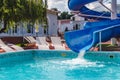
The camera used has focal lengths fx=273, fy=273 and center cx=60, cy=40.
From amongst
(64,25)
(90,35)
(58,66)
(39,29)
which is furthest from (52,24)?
(58,66)

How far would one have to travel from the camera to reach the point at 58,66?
11828mm

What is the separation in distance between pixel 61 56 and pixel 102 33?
2754mm

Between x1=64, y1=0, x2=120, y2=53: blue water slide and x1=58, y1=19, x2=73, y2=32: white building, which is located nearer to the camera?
x1=64, y1=0, x2=120, y2=53: blue water slide

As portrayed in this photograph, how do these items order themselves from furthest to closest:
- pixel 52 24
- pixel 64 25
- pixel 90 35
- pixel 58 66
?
pixel 64 25, pixel 52 24, pixel 90 35, pixel 58 66

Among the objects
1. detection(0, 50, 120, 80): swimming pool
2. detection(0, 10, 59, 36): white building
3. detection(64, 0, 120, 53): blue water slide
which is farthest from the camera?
detection(0, 10, 59, 36): white building

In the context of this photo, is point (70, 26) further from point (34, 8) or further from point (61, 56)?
point (61, 56)

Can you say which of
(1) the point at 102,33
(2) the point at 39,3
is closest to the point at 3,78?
(1) the point at 102,33

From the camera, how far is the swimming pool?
928 centimetres

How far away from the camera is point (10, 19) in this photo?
1828cm

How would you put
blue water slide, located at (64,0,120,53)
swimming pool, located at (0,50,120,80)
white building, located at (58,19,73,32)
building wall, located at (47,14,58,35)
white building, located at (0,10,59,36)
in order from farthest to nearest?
white building, located at (58,19,73,32) < building wall, located at (47,14,58,35) < white building, located at (0,10,59,36) < blue water slide, located at (64,0,120,53) < swimming pool, located at (0,50,120,80)

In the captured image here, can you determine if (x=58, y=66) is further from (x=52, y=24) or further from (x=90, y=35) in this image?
(x=52, y=24)

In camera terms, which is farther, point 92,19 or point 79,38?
point 92,19

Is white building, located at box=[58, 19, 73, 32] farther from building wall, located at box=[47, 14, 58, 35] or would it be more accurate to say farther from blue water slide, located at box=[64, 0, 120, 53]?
blue water slide, located at box=[64, 0, 120, 53]

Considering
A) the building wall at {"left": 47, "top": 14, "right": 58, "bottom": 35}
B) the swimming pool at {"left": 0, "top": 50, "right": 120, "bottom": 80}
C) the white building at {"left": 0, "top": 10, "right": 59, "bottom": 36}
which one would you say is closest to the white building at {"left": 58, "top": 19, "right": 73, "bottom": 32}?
the building wall at {"left": 47, "top": 14, "right": 58, "bottom": 35}
